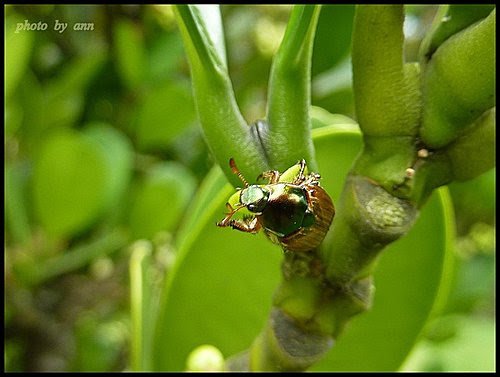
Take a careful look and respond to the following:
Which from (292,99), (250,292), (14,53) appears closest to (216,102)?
(292,99)

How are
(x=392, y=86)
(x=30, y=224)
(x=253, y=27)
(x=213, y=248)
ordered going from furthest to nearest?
(x=253, y=27)
(x=30, y=224)
(x=213, y=248)
(x=392, y=86)

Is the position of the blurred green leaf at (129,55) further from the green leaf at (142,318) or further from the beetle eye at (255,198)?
the beetle eye at (255,198)

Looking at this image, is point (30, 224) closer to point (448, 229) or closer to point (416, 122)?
point (448, 229)

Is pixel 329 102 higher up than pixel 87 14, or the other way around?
pixel 87 14

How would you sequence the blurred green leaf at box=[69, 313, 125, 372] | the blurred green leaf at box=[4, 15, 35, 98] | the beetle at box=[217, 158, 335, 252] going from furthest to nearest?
the blurred green leaf at box=[69, 313, 125, 372]
the blurred green leaf at box=[4, 15, 35, 98]
the beetle at box=[217, 158, 335, 252]

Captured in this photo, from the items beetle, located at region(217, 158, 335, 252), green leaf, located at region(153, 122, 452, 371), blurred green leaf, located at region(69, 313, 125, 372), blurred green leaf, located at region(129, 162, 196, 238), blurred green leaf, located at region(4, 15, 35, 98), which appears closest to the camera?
beetle, located at region(217, 158, 335, 252)

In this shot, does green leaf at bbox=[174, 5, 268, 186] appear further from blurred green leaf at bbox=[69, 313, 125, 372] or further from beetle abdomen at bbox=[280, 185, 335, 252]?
blurred green leaf at bbox=[69, 313, 125, 372]

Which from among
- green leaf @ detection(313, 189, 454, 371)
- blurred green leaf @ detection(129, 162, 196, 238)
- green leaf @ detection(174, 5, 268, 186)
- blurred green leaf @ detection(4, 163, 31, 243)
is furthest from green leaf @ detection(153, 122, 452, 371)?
blurred green leaf @ detection(4, 163, 31, 243)

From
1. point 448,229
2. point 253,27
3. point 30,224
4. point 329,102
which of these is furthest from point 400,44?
point 253,27
